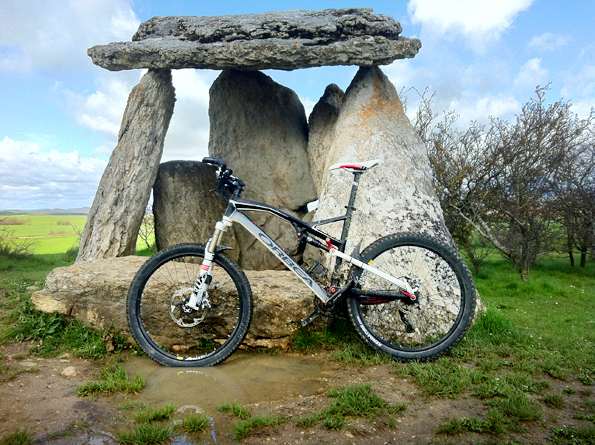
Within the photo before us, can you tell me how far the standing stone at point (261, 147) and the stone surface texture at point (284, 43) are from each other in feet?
4.08

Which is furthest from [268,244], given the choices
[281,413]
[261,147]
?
[261,147]

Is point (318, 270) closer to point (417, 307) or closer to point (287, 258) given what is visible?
point (287, 258)

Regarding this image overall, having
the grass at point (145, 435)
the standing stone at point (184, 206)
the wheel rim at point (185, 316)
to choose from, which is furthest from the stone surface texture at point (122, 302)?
the standing stone at point (184, 206)

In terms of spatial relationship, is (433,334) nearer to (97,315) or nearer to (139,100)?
(97,315)

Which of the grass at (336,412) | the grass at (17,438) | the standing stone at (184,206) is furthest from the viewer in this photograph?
the standing stone at (184,206)

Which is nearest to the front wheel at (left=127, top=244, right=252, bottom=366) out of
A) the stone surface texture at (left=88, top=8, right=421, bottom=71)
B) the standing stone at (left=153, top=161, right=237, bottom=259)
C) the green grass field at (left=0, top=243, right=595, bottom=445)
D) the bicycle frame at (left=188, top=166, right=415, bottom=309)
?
the bicycle frame at (left=188, top=166, right=415, bottom=309)

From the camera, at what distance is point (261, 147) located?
790cm

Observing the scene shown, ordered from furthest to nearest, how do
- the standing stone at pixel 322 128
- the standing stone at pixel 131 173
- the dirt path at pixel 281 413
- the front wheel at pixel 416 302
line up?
1. the standing stone at pixel 322 128
2. the standing stone at pixel 131 173
3. the front wheel at pixel 416 302
4. the dirt path at pixel 281 413

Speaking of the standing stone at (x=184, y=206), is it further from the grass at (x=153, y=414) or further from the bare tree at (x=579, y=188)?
the bare tree at (x=579, y=188)

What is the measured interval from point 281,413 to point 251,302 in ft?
4.05

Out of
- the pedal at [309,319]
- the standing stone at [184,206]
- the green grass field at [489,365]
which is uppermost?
the standing stone at [184,206]

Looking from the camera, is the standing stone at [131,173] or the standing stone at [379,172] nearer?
the standing stone at [379,172]

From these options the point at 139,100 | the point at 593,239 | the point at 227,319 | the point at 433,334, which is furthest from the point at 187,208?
the point at 593,239

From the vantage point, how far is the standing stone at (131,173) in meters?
6.65
